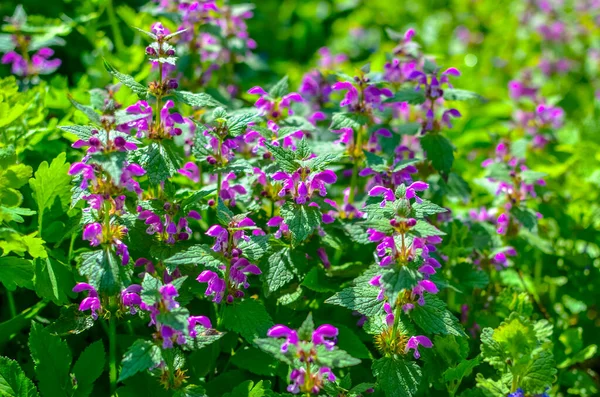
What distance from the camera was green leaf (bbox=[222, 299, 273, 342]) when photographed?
2244 mm

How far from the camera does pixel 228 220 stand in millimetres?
2238

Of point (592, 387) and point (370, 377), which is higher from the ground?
point (370, 377)

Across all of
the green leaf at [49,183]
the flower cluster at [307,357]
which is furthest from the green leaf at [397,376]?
the green leaf at [49,183]

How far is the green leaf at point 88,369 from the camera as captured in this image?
→ 232 centimetres

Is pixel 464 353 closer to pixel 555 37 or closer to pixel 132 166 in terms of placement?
pixel 132 166

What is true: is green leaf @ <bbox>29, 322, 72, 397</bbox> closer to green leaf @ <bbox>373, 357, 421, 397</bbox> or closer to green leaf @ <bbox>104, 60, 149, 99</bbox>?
green leaf @ <bbox>104, 60, 149, 99</bbox>

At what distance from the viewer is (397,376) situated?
221 centimetres

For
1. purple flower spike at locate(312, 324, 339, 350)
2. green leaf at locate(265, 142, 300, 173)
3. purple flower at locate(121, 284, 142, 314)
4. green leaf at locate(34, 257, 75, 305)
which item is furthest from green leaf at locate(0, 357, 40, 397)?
green leaf at locate(265, 142, 300, 173)

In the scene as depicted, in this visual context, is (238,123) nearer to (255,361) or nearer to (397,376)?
(255,361)

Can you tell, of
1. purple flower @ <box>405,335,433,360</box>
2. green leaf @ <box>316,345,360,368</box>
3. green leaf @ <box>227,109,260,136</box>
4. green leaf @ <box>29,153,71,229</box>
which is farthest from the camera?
green leaf @ <box>29,153,71,229</box>

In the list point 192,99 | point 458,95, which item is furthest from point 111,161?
point 458,95

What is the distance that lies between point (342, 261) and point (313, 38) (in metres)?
3.90

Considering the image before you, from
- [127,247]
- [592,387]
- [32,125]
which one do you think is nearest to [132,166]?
[127,247]

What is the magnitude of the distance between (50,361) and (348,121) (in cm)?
143
